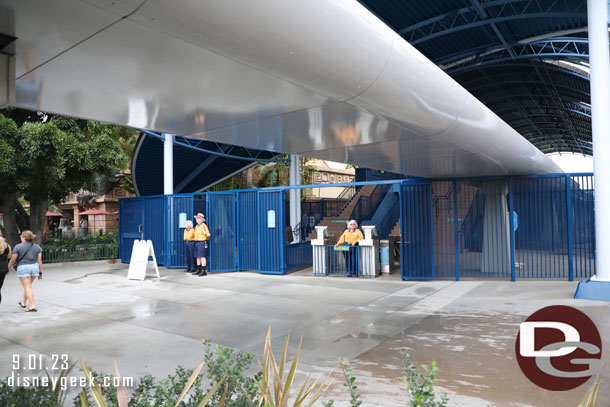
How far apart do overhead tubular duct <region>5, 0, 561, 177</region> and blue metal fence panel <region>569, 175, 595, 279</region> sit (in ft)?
16.9

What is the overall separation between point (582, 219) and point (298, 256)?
805cm

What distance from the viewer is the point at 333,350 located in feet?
18.9

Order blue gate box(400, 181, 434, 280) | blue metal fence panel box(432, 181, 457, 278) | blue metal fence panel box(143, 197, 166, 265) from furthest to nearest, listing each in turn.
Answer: blue metal fence panel box(143, 197, 166, 265) < blue metal fence panel box(432, 181, 457, 278) < blue gate box(400, 181, 434, 280)

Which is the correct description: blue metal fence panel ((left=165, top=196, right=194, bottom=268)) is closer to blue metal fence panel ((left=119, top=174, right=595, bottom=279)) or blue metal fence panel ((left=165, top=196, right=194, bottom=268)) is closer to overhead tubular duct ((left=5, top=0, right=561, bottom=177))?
blue metal fence panel ((left=119, top=174, right=595, bottom=279))

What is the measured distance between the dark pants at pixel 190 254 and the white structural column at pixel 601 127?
10.6m

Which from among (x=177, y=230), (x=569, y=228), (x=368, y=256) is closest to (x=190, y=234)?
(x=177, y=230)

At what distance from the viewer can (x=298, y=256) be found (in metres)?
14.6

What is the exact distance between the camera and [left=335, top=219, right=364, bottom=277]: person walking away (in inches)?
504

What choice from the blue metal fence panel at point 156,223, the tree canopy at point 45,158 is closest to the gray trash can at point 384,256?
the blue metal fence panel at point 156,223

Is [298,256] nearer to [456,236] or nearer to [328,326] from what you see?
[456,236]

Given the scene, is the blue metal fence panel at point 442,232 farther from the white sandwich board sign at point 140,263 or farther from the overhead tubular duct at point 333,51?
the white sandwich board sign at point 140,263

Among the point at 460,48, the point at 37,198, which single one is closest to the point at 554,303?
the point at 460,48

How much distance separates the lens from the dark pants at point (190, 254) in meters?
14.0

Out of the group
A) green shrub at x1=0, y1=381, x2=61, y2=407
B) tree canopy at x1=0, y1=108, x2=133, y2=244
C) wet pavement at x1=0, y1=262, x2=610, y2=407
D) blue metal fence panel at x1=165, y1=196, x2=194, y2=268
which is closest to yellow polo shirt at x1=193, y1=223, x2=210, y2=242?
blue metal fence panel at x1=165, y1=196, x2=194, y2=268
